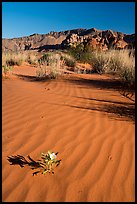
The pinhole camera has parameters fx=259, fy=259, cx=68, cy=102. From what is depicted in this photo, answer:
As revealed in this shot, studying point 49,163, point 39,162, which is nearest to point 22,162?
point 39,162

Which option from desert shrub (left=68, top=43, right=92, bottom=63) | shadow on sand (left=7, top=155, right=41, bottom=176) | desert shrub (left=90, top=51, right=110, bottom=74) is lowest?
shadow on sand (left=7, top=155, right=41, bottom=176)

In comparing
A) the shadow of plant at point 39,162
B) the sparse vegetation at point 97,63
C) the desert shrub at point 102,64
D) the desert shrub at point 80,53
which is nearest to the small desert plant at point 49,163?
the shadow of plant at point 39,162

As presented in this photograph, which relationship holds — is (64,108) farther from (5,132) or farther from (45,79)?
(45,79)

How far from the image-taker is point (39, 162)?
3.02 m

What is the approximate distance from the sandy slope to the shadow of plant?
6 cm

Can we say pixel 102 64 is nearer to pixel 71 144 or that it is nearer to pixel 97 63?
pixel 97 63

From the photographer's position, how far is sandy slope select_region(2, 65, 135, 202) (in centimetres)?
264

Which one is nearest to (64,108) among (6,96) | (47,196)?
(6,96)

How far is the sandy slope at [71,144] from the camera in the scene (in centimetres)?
264

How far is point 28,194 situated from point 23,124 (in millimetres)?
1690

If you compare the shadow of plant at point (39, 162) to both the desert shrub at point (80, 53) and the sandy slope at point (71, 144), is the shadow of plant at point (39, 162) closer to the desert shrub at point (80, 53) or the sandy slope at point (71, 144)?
the sandy slope at point (71, 144)

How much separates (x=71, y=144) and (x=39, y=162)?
2.10 ft

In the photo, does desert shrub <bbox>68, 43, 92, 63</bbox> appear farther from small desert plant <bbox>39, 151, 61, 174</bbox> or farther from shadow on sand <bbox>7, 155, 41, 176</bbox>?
small desert plant <bbox>39, 151, 61, 174</bbox>

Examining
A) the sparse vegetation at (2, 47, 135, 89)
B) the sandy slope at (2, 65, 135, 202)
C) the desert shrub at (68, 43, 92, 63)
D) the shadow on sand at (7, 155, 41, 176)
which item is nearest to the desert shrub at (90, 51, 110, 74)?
the sparse vegetation at (2, 47, 135, 89)
